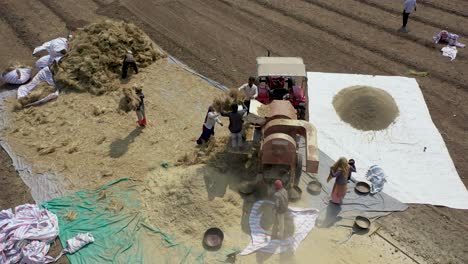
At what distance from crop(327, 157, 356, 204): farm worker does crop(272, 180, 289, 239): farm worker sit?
1585mm

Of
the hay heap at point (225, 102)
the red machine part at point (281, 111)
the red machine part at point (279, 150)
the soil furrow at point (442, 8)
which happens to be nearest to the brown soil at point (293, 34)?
the soil furrow at point (442, 8)

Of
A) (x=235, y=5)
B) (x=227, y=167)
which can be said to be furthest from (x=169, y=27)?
(x=227, y=167)

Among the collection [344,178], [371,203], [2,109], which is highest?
[344,178]

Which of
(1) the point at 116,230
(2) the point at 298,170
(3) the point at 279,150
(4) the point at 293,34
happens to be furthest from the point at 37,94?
(4) the point at 293,34

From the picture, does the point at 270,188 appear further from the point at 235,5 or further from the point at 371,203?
the point at 235,5

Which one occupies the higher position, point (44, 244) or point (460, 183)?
point (460, 183)

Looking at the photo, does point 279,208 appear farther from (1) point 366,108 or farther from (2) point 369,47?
(2) point 369,47

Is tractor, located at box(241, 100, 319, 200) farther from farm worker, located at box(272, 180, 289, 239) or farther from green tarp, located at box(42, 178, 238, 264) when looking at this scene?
green tarp, located at box(42, 178, 238, 264)

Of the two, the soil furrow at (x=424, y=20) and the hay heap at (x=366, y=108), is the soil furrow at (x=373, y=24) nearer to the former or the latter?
the soil furrow at (x=424, y=20)

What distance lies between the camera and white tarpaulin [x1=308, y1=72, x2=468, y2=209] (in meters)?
10.9

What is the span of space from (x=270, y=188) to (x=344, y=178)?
Answer: 77.3 inches

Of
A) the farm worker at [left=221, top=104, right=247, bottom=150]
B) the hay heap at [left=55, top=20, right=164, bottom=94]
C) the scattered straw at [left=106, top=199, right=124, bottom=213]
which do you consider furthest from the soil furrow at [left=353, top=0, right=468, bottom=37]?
the scattered straw at [left=106, top=199, right=124, bottom=213]

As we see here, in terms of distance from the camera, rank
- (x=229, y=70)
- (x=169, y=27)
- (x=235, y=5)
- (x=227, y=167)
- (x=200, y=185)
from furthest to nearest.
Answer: (x=235, y=5), (x=169, y=27), (x=229, y=70), (x=227, y=167), (x=200, y=185)

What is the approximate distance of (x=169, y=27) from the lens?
1892cm
